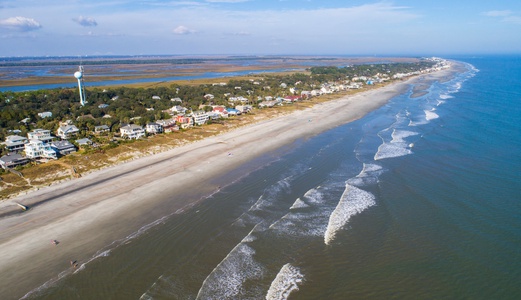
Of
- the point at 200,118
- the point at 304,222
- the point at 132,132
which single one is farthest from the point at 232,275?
the point at 200,118

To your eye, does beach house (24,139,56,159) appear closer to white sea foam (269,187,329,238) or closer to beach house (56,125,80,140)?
beach house (56,125,80,140)

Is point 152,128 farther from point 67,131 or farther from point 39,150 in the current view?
point 39,150

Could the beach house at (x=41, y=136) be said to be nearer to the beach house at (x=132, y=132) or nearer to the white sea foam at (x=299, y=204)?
the beach house at (x=132, y=132)

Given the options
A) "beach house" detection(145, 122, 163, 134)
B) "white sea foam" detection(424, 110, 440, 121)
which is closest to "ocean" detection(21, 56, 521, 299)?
"beach house" detection(145, 122, 163, 134)

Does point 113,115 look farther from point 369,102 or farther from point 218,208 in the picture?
point 369,102

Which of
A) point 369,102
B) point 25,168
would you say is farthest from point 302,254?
point 369,102
